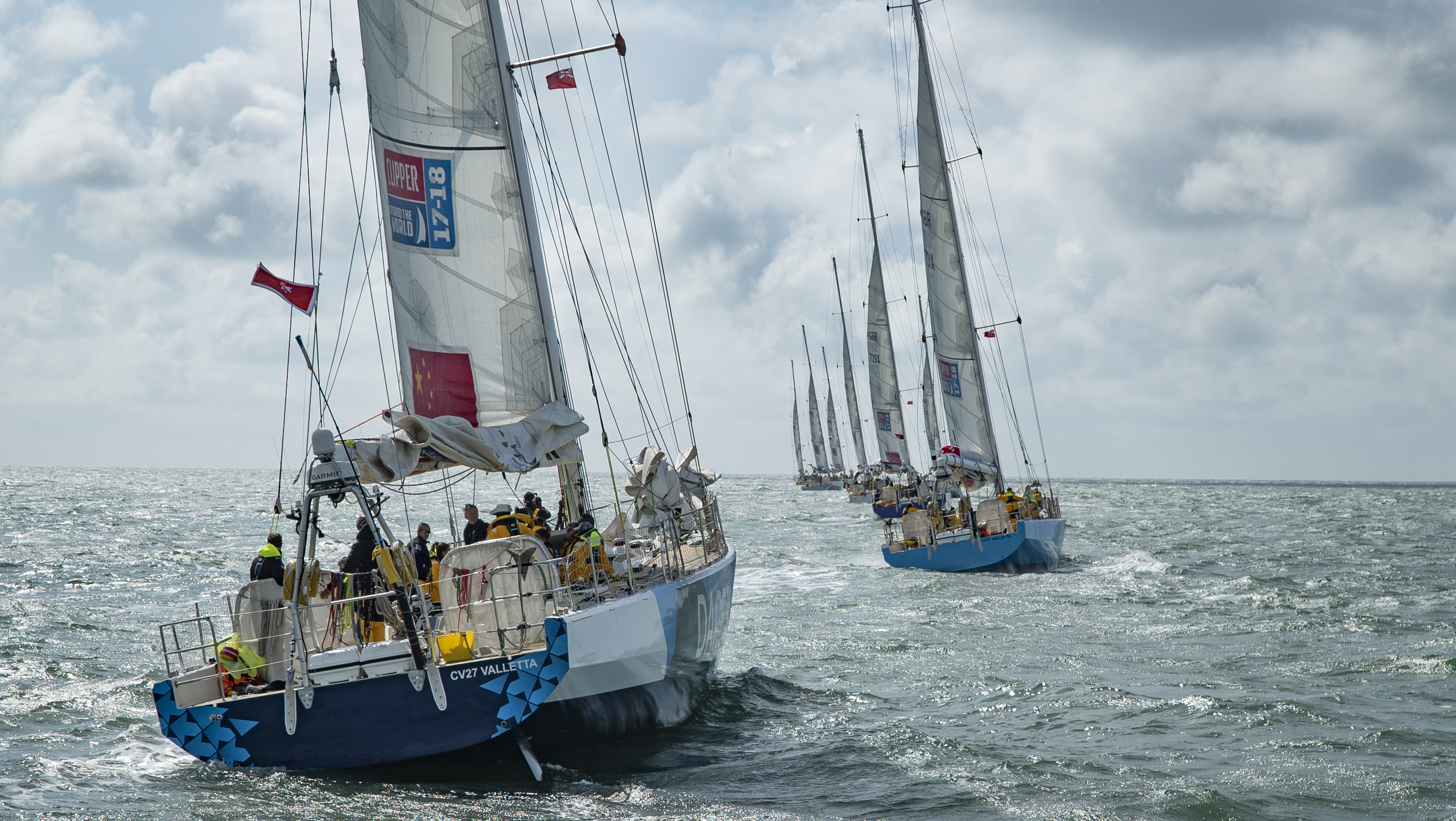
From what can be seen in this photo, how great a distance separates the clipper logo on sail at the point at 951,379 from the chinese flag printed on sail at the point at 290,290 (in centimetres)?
2207

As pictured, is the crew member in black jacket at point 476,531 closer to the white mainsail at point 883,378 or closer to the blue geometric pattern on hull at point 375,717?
the blue geometric pattern on hull at point 375,717

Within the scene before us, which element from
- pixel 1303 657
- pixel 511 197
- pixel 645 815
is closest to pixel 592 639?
pixel 645 815

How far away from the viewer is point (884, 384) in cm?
5638

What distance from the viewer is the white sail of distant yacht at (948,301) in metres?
29.0

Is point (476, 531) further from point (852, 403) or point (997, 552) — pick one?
point (852, 403)

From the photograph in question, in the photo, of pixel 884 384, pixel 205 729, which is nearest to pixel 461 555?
pixel 205 729

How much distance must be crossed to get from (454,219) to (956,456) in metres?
17.9

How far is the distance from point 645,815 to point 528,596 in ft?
6.78

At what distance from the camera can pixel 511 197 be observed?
41.5ft

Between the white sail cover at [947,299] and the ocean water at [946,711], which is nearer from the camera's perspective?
the ocean water at [946,711]

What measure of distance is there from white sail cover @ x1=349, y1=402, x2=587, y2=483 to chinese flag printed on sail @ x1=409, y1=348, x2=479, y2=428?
799mm

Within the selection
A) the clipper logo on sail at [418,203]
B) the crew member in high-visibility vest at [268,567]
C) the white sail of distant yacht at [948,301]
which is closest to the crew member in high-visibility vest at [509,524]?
the crew member in high-visibility vest at [268,567]

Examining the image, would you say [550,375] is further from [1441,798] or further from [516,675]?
[1441,798]

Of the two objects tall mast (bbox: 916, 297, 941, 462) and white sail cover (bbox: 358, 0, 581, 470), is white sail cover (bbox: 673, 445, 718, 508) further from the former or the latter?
Answer: tall mast (bbox: 916, 297, 941, 462)
